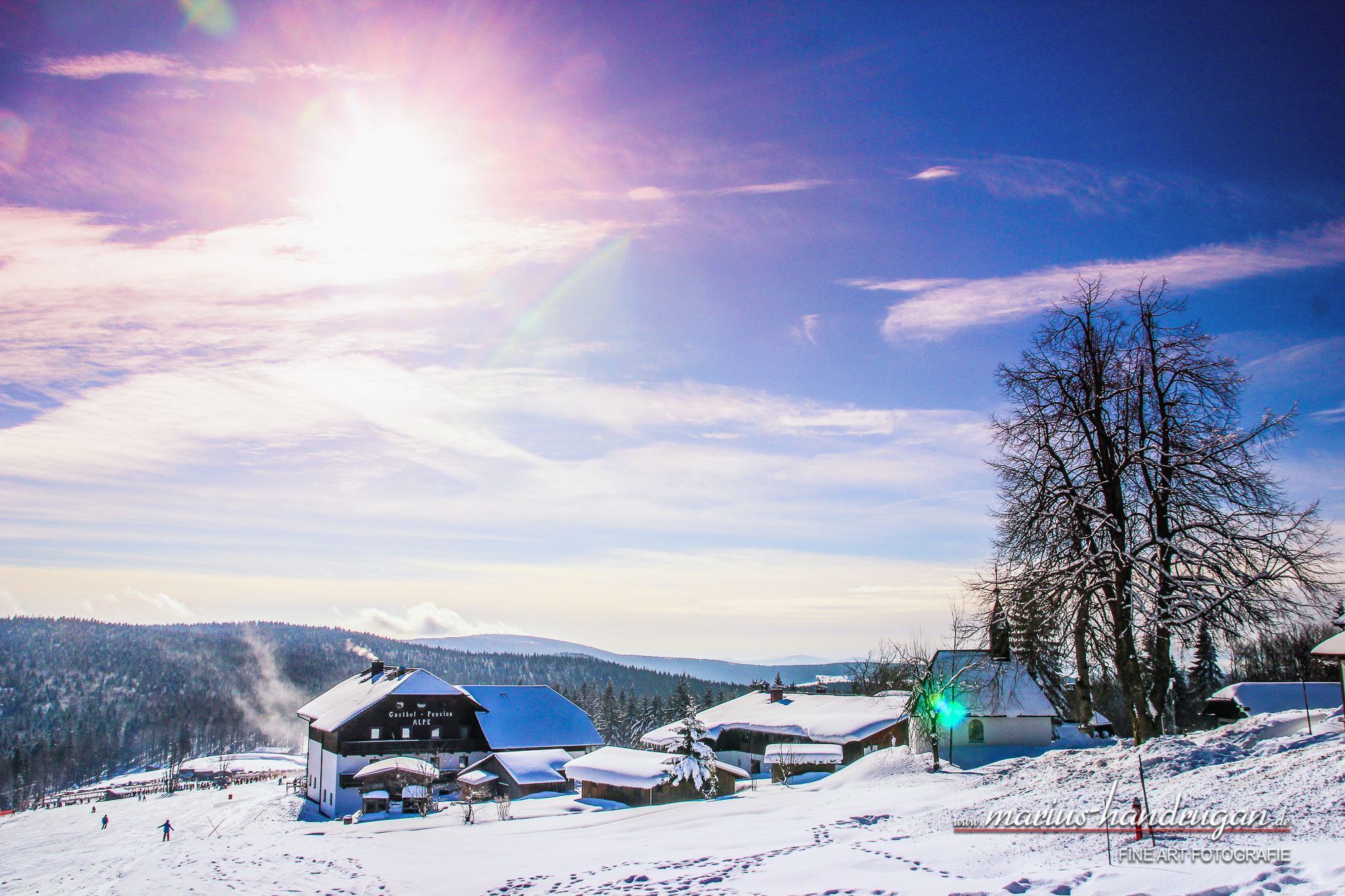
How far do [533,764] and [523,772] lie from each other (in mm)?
1474

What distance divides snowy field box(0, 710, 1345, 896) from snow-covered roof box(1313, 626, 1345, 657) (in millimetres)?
1549

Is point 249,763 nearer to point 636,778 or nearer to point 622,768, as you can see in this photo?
point 622,768

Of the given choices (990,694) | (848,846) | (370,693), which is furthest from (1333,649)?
(370,693)

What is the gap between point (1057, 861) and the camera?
1037cm

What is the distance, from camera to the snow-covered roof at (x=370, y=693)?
4747 cm

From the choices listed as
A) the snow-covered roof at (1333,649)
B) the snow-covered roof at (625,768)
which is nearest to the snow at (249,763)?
the snow-covered roof at (625,768)

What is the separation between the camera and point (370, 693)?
50.1 metres

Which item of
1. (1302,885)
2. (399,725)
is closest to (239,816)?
(399,725)

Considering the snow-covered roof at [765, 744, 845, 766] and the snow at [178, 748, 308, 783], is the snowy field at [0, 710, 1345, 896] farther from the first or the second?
the snow at [178, 748, 308, 783]

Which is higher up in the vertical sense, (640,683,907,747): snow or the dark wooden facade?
(640,683,907,747): snow

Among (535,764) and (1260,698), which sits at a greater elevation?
(1260,698)

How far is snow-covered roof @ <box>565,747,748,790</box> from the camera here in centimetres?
3584

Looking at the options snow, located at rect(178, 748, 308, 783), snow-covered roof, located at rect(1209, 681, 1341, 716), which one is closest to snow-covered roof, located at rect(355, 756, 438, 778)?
snow-covered roof, located at rect(1209, 681, 1341, 716)

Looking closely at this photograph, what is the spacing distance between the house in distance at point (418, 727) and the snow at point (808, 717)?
8.20m
